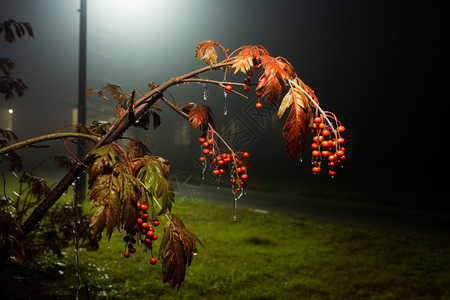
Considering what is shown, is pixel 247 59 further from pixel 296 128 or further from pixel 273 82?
pixel 296 128

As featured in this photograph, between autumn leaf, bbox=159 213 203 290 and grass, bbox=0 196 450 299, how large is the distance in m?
1.48

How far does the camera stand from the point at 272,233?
504 cm

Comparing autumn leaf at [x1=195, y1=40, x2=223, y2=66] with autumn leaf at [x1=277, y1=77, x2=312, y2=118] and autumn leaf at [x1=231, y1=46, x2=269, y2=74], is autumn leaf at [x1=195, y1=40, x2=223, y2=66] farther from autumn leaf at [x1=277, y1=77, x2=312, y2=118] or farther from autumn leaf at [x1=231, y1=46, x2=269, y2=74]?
autumn leaf at [x1=277, y1=77, x2=312, y2=118]

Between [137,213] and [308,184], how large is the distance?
35.2 ft

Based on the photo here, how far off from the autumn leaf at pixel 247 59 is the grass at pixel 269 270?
1.76m

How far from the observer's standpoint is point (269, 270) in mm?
3580

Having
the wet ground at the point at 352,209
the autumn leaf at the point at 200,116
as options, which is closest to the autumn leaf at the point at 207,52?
the autumn leaf at the point at 200,116

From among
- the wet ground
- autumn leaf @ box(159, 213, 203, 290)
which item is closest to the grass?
the wet ground

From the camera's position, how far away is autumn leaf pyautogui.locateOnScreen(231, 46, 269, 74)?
1.00 meters

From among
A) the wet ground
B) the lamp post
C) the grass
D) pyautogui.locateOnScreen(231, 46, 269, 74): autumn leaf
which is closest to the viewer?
pyautogui.locateOnScreen(231, 46, 269, 74): autumn leaf

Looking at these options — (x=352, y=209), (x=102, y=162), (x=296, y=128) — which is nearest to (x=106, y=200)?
(x=102, y=162)

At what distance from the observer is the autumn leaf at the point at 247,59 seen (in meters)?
1.00

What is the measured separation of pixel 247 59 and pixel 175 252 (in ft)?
1.99

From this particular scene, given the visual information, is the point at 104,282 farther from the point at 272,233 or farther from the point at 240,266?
the point at 272,233
